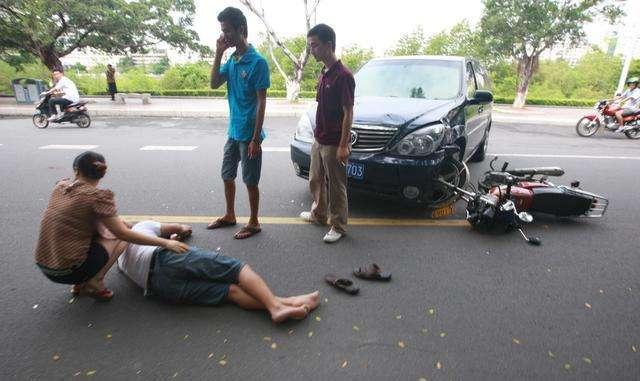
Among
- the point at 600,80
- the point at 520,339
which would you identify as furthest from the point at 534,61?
the point at 600,80

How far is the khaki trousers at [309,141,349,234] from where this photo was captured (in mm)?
3197

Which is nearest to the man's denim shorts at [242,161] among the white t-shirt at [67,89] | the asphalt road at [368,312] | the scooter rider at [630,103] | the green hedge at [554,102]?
the asphalt road at [368,312]

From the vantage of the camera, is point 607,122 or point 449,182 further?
point 607,122

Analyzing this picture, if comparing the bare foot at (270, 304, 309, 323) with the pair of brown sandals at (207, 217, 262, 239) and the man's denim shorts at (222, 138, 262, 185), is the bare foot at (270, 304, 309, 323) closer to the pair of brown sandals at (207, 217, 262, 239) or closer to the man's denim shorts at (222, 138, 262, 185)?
the pair of brown sandals at (207, 217, 262, 239)

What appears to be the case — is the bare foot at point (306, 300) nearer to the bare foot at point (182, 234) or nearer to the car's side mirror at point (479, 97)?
the bare foot at point (182, 234)

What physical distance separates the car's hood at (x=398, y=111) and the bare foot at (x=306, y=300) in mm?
1836

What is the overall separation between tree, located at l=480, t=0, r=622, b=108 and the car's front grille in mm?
15166

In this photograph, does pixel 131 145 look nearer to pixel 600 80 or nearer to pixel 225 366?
pixel 225 366

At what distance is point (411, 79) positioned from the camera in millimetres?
4688

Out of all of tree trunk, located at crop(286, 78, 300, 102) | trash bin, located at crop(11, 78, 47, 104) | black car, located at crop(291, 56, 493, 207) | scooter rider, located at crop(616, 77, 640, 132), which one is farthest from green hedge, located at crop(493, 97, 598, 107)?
trash bin, located at crop(11, 78, 47, 104)

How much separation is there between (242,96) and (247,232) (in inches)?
47.3

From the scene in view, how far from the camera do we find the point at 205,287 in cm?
237

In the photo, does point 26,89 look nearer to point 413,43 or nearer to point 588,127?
point 588,127

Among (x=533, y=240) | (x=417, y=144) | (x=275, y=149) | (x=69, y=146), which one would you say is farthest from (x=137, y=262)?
(x=69, y=146)
